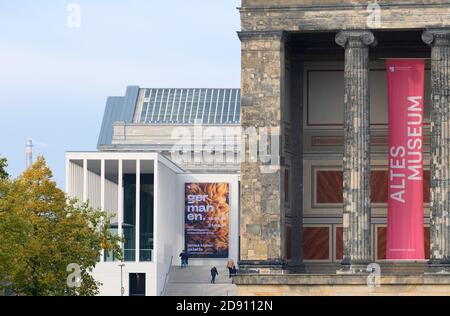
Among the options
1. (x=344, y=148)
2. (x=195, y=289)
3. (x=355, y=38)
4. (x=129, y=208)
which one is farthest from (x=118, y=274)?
(x=355, y=38)

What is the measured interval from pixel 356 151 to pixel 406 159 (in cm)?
225

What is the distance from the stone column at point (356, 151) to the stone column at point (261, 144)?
9.57 feet

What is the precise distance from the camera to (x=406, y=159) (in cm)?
6450

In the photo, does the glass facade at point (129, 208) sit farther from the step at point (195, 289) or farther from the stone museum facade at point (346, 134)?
the stone museum facade at point (346, 134)

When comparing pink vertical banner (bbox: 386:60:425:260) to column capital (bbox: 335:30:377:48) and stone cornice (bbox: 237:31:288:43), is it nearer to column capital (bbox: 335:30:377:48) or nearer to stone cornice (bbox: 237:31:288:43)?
column capital (bbox: 335:30:377:48)

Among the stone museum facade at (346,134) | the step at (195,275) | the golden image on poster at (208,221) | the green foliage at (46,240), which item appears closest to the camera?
the stone museum facade at (346,134)

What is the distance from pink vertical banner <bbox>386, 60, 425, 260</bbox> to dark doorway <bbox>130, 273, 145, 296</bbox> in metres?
88.1

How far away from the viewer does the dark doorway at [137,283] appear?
496ft

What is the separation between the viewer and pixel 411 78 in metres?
64.2

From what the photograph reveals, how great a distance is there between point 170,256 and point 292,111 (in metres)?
97.1

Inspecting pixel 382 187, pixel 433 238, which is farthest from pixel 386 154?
pixel 433 238

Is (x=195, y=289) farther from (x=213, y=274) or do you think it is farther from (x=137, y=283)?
(x=137, y=283)

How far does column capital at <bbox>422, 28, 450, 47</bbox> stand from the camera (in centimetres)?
6362

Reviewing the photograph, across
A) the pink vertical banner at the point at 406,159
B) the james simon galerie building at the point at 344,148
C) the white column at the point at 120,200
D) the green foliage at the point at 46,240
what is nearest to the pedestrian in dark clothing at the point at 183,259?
the white column at the point at 120,200
